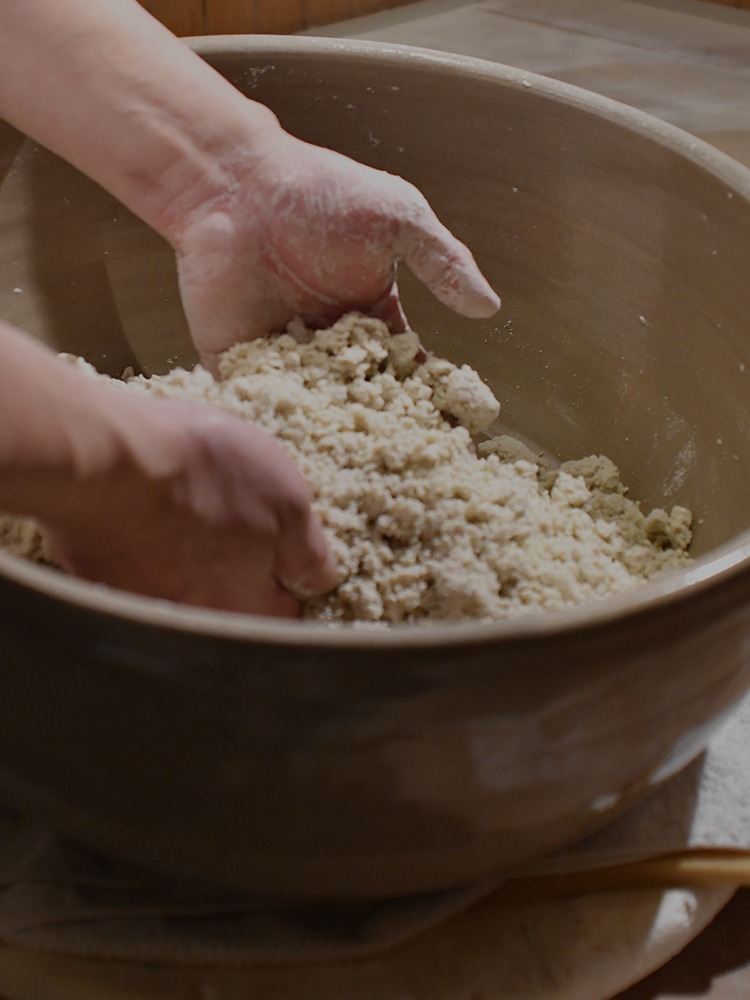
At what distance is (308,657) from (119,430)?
149 mm

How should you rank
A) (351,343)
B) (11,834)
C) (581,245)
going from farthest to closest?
(581,245)
(351,343)
(11,834)

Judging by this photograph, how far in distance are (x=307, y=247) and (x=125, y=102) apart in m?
0.17

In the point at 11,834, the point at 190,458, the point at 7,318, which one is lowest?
the point at 11,834

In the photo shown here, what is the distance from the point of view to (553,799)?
459mm

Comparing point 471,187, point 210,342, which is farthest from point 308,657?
point 471,187

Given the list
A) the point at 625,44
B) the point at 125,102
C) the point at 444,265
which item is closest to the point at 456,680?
the point at 444,265

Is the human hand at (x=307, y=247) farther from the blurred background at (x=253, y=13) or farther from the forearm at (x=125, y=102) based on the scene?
the blurred background at (x=253, y=13)

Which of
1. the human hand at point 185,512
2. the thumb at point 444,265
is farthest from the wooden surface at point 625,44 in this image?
the human hand at point 185,512

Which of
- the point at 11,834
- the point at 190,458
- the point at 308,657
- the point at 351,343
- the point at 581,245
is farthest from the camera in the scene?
the point at 581,245

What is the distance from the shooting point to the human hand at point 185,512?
1.49 feet

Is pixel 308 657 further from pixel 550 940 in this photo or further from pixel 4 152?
pixel 4 152

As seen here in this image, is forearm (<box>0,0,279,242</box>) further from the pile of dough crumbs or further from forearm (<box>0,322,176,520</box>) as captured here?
forearm (<box>0,322,176,520</box>)

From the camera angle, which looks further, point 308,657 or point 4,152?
point 4,152

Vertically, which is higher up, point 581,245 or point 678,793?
point 581,245
